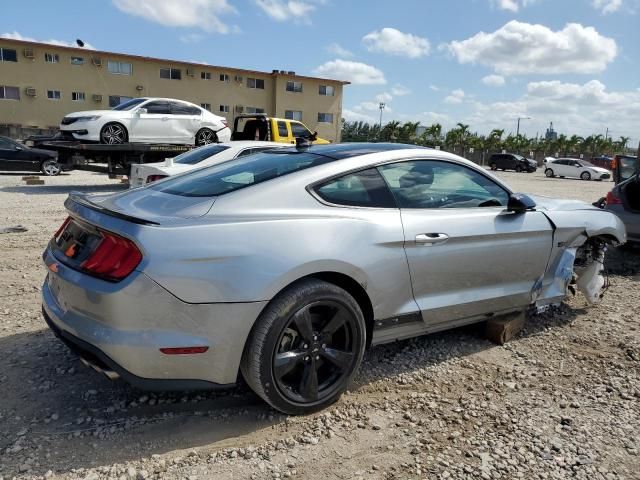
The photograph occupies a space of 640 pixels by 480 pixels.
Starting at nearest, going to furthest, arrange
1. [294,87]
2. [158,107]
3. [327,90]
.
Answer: [158,107] < [294,87] < [327,90]

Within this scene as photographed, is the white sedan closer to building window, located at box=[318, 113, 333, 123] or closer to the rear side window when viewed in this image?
the rear side window

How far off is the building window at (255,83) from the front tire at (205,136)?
2847 cm

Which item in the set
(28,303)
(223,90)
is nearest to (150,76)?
(223,90)

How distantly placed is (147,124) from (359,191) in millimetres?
12145

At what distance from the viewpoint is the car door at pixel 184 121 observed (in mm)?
14383

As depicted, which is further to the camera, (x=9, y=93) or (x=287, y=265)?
(x=9, y=93)

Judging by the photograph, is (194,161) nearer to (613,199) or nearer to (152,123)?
(152,123)

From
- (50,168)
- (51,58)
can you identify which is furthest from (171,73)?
(50,168)

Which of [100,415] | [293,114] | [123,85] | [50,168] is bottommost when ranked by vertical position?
[100,415]

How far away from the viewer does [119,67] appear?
36.8 m

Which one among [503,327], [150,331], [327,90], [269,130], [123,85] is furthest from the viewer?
→ [327,90]

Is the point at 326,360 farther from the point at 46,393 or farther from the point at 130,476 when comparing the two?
the point at 46,393

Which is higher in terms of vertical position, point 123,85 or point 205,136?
point 123,85

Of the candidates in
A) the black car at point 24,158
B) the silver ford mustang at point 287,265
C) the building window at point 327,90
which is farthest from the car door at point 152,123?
the building window at point 327,90
